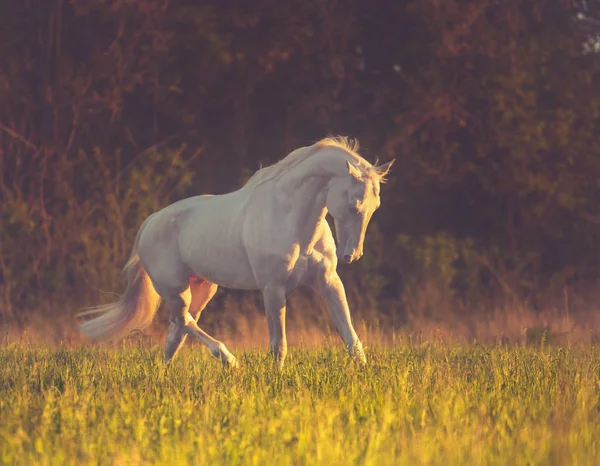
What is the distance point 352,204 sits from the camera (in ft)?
24.3

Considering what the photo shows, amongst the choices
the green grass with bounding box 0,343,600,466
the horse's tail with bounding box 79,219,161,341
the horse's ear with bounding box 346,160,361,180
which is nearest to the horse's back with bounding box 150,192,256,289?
the horse's tail with bounding box 79,219,161,341

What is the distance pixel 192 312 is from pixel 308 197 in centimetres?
222

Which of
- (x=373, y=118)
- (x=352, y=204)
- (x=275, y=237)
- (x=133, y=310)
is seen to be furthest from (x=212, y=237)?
(x=373, y=118)

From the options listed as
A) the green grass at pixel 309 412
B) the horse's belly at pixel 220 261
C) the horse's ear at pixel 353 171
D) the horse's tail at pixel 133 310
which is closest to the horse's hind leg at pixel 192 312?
the horse's tail at pixel 133 310

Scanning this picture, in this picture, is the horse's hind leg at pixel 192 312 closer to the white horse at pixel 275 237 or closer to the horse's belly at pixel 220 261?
the white horse at pixel 275 237

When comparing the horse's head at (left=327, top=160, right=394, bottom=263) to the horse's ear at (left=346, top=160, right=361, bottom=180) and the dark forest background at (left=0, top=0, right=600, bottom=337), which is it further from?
the dark forest background at (left=0, top=0, right=600, bottom=337)

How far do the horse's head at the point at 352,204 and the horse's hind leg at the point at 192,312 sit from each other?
2.10 m

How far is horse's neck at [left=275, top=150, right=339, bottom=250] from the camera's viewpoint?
25.5ft

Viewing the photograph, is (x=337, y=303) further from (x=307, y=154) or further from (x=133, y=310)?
(x=133, y=310)

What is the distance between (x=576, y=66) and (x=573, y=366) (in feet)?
25.5

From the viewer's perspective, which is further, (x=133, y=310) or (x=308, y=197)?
(x=133, y=310)

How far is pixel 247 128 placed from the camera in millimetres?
14859

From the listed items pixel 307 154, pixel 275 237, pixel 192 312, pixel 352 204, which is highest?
pixel 307 154

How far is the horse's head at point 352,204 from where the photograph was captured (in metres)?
7.45
